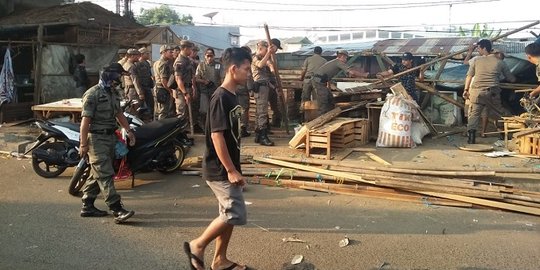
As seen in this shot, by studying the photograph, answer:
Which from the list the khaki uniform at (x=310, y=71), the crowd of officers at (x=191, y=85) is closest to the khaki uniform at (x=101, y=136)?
the crowd of officers at (x=191, y=85)

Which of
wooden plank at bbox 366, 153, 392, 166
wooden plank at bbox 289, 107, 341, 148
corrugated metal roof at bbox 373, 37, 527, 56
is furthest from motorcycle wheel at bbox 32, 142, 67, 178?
corrugated metal roof at bbox 373, 37, 527, 56

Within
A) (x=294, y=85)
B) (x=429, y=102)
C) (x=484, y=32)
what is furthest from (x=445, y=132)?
(x=484, y=32)

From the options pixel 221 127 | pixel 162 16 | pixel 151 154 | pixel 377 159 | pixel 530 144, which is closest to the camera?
pixel 221 127

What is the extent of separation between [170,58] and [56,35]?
349 inches

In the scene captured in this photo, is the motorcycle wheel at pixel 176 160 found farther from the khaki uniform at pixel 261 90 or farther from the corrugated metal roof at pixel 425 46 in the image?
the corrugated metal roof at pixel 425 46

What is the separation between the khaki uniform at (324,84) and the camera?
10.2m

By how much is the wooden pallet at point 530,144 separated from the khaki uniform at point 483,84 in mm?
1277

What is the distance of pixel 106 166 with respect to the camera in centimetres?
550

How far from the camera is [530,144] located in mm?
7656

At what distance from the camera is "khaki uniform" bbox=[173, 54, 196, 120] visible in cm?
928

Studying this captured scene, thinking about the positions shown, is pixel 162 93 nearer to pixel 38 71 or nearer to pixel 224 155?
pixel 38 71

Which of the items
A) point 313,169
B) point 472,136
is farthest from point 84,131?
point 472,136

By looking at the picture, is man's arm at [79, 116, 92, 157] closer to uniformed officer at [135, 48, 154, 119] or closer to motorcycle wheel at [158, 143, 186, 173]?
motorcycle wheel at [158, 143, 186, 173]

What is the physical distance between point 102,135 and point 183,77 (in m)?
3.95
